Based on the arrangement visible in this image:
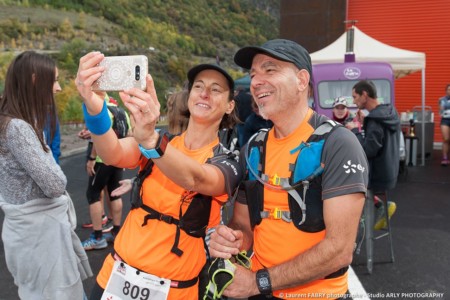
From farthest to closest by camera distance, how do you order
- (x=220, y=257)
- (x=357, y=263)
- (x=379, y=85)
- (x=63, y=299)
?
(x=379, y=85) → (x=357, y=263) → (x=63, y=299) → (x=220, y=257)

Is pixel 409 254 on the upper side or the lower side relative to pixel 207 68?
lower

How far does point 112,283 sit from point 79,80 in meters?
1.02

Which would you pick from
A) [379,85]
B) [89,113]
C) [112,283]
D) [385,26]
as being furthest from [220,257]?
[385,26]

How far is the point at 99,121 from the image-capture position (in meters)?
1.72

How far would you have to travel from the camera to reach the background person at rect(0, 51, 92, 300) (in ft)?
7.89

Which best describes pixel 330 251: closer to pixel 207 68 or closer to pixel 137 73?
pixel 137 73

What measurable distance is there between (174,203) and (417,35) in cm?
1500

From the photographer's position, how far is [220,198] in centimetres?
200

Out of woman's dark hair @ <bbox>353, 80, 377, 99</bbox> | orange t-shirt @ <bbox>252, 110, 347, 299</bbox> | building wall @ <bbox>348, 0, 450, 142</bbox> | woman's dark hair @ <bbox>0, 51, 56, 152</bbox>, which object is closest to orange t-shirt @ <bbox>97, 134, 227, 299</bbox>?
orange t-shirt @ <bbox>252, 110, 347, 299</bbox>

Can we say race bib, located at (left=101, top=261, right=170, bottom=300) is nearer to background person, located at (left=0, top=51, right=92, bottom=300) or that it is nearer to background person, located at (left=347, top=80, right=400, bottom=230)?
background person, located at (left=0, top=51, right=92, bottom=300)

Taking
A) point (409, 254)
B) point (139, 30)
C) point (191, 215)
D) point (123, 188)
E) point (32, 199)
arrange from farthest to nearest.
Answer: point (139, 30) → point (409, 254) → point (32, 199) → point (123, 188) → point (191, 215)

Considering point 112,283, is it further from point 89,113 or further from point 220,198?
point 89,113

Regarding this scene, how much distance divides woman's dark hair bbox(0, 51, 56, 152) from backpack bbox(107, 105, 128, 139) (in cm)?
117

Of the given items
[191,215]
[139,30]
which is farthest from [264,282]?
[139,30]
